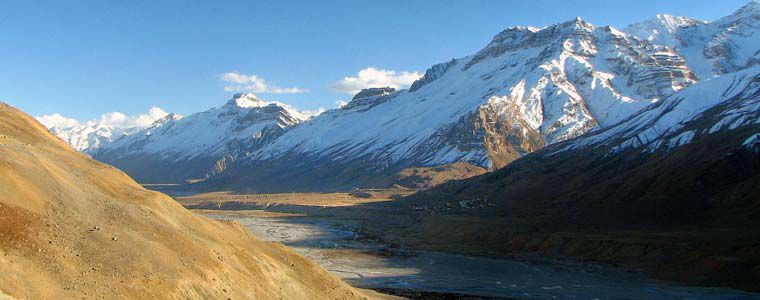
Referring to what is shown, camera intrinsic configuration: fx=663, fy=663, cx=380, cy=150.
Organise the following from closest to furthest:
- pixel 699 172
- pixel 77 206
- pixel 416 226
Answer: pixel 77 206, pixel 699 172, pixel 416 226

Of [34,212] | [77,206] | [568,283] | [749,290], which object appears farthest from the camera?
[568,283]

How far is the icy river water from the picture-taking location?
306 ft

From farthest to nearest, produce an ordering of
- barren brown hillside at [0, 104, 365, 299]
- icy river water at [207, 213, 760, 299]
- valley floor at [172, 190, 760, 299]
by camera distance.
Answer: icy river water at [207, 213, 760, 299]
valley floor at [172, 190, 760, 299]
barren brown hillside at [0, 104, 365, 299]

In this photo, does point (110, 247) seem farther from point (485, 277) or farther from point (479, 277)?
point (485, 277)

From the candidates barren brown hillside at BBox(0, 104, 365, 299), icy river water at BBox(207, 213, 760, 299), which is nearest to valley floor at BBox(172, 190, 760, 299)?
icy river water at BBox(207, 213, 760, 299)

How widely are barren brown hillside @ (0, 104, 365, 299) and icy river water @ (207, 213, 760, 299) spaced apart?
38220 millimetres

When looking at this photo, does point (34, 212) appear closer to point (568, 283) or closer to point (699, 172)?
point (568, 283)

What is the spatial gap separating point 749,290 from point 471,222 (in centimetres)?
8609

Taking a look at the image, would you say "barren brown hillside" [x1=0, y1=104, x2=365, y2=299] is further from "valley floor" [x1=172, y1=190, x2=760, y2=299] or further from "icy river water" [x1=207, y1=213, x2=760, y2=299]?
"icy river water" [x1=207, y1=213, x2=760, y2=299]

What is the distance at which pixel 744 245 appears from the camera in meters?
106

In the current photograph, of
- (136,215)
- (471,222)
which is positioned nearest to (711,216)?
(471,222)

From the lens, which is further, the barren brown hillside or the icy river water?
the icy river water

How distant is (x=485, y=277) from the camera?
109188 millimetres

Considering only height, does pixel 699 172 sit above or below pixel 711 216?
above
